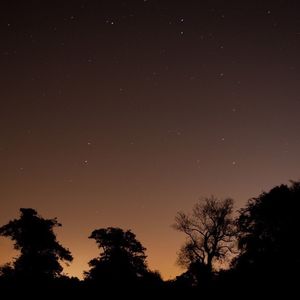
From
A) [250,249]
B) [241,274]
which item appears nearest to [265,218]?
[250,249]

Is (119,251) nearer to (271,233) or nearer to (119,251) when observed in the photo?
(119,251)

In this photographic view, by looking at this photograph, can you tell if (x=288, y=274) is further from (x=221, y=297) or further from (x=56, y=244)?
(x=56, y=244)

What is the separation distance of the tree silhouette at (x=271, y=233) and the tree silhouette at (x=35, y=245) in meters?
15.9

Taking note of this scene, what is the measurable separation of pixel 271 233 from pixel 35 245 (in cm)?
2066

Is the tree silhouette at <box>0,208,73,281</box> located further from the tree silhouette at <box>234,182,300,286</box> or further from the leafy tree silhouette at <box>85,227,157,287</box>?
the tree silhouette at <box>234,182,300,286</box>

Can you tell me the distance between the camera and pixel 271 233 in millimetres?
41406

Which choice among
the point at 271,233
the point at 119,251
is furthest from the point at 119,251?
Result: the point at 271,233

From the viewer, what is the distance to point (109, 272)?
137 ft

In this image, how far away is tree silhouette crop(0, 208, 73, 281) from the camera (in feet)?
A: 135

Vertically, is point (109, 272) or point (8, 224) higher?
point (8, 224)

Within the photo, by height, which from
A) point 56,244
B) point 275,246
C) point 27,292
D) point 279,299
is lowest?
point 279,299

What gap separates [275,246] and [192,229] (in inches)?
550

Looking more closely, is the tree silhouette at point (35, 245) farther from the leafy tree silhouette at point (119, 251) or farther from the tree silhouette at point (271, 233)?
the tree silhouette at point (271, 233)

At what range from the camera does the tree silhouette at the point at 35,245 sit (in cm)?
4107
